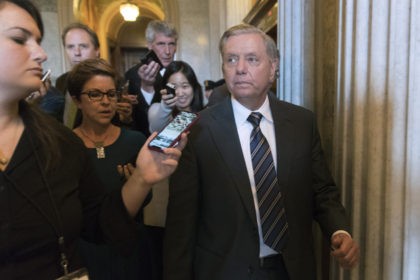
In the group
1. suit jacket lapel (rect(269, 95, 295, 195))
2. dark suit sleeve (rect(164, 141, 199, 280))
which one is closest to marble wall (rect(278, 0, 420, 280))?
suit jacket lapel (rect(269, 95, 295, 195))

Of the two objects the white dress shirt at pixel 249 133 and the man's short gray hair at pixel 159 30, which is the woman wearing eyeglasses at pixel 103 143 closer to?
the white dress shirt at pixel 249 133

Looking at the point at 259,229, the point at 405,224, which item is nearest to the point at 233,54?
the point at 259,229

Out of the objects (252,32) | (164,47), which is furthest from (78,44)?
(252,32)

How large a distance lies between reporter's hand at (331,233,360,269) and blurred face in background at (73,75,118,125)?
132cm

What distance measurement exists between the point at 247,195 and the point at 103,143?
2.98 feet

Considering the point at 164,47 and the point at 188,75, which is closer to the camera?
the point at 188,75

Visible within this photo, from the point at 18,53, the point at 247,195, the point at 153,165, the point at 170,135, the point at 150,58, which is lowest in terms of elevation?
the point at 247,195

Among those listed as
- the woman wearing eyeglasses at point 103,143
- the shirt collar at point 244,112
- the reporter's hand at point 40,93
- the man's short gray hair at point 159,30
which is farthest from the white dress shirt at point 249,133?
the man's short gray hair at point 159,30

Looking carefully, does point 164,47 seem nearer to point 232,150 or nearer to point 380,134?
point 232,150

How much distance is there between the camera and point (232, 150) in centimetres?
141

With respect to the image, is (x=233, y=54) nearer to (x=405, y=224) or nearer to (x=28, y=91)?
(x=28, y=91)

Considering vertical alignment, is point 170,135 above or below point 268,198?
above

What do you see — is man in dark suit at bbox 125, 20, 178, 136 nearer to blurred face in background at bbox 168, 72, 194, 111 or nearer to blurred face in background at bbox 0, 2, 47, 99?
blurred face in background at bbox 168, 72, 194, 111

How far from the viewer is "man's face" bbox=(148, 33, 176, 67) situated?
2.56 metres
